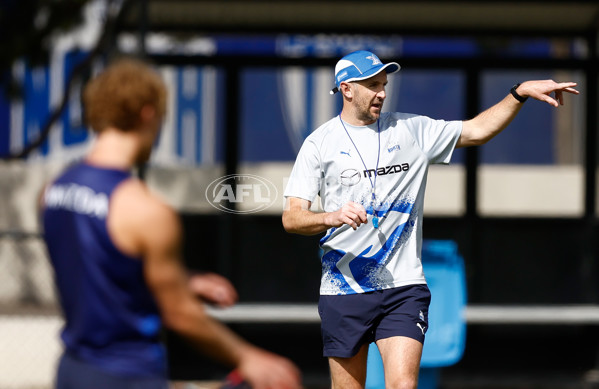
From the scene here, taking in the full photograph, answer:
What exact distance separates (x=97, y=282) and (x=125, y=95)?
478 millimetres

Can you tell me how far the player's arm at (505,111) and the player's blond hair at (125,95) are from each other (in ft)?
6.78

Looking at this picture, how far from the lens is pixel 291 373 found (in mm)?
2242

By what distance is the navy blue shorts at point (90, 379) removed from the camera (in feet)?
7.54

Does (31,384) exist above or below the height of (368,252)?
below

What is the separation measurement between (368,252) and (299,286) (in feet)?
10.7

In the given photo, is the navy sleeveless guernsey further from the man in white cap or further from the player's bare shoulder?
the man in white cap

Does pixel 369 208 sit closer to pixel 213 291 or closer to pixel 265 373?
pixel 213 291

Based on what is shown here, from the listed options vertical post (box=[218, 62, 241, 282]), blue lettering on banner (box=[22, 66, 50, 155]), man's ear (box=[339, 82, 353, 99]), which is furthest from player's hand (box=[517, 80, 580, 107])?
blue lettering on banner (box=[22, 66, 50, 155])

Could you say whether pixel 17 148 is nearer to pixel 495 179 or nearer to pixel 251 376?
pixel 495 179

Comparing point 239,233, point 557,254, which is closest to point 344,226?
point 239,233

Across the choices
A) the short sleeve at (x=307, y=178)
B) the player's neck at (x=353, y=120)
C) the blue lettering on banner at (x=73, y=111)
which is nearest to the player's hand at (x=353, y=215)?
the short sleeve at (x=307, y=178)

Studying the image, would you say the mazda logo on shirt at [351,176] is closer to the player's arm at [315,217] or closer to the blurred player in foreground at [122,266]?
the player's arm at [315,217]

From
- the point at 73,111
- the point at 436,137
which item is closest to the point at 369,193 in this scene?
the point at 436,137

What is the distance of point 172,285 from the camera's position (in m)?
2.25
